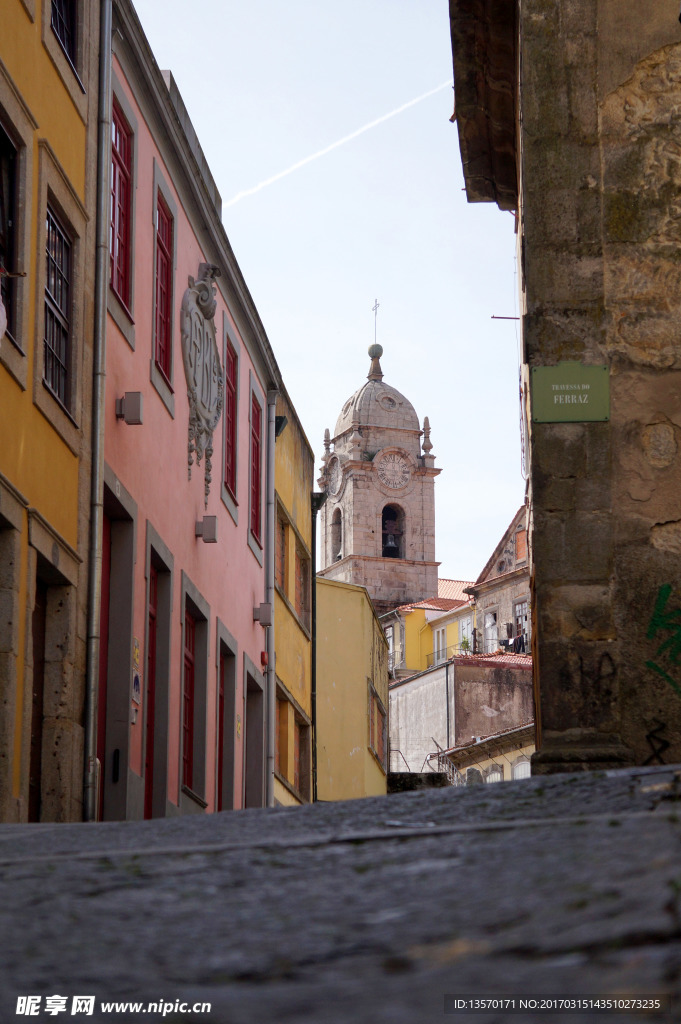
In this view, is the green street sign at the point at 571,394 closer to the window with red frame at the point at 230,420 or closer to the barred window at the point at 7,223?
the barred window at the point at 7,223

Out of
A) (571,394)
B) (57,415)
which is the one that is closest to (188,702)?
(57,415)

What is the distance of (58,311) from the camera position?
1259 cm

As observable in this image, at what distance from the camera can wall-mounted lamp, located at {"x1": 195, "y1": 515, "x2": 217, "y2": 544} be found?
17812 mm

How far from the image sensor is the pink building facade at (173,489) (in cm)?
1423

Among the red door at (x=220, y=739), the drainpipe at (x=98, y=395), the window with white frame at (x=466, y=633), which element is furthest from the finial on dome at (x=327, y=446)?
the drainpipe at (x=98, y=395)

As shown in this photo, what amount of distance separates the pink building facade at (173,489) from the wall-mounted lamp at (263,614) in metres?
0.05

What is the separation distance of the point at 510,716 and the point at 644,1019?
56717mm

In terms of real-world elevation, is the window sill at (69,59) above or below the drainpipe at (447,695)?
above

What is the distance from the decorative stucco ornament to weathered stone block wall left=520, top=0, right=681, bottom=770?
763 centimetres

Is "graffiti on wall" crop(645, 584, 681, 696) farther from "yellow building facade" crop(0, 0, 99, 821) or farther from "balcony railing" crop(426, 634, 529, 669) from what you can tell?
"balcony railing" crop(426, 634, 529, 669)

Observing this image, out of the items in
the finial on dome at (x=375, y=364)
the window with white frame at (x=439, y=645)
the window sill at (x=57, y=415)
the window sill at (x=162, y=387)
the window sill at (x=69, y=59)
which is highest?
the finial on dome at (x=375, y=364)

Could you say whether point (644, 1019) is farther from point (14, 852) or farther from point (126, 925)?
point (14, 852)

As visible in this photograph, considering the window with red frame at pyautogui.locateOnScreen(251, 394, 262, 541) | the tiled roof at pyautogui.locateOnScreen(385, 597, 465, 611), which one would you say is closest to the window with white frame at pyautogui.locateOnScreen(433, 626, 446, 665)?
the tiled roof at pyautogui.locateOnScreen(385, 597, 465, 611)

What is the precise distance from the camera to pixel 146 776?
15500 mm
